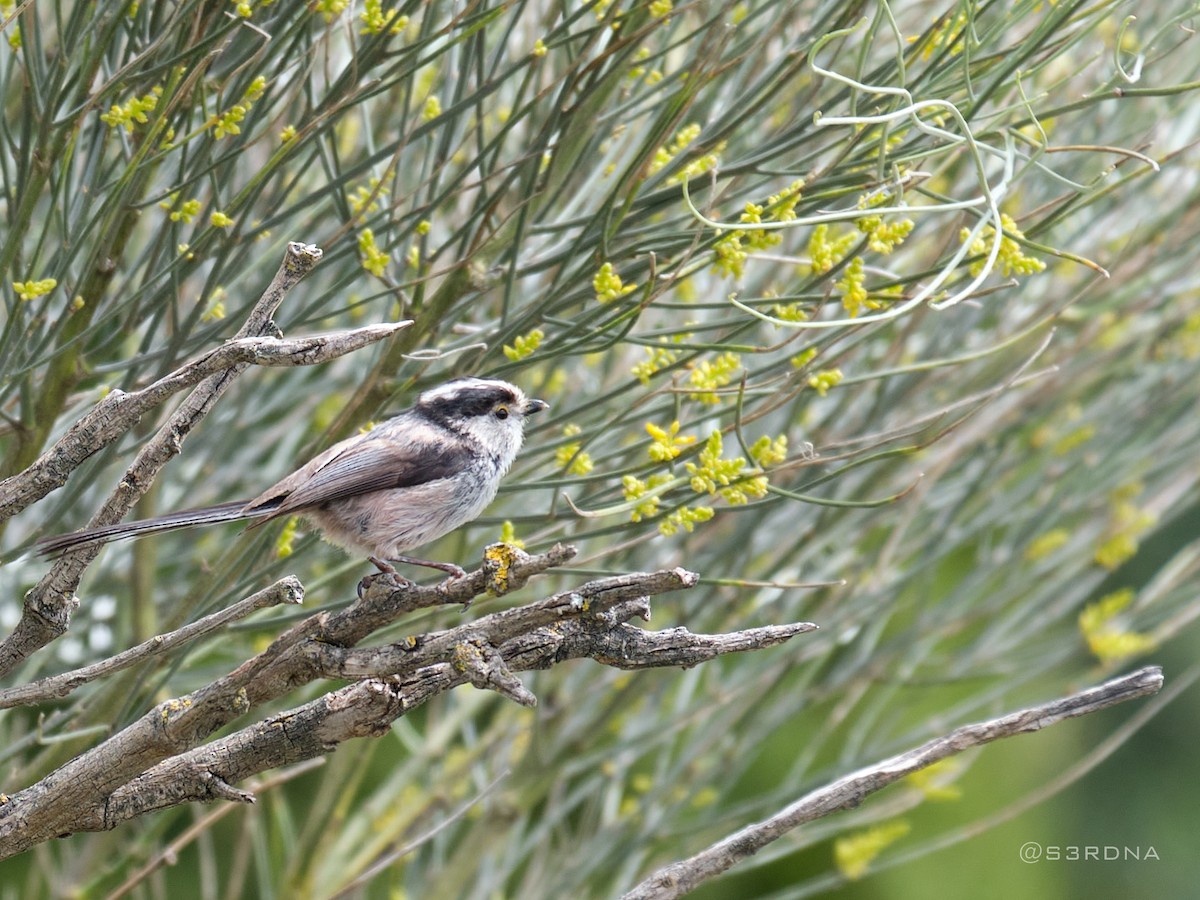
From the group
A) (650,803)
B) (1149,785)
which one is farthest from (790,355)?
(1149,785)

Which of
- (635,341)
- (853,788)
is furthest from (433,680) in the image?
(635,341)

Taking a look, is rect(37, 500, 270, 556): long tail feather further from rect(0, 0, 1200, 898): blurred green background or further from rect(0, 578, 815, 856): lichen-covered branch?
rect(0, 578, 815, 856): lichen-covered branch

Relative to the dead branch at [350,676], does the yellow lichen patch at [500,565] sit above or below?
above

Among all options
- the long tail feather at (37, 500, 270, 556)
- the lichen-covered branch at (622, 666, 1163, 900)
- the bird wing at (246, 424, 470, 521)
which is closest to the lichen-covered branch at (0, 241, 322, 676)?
the long tail feather at (37, 500, 270, 556)

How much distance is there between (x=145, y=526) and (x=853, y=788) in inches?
48.8

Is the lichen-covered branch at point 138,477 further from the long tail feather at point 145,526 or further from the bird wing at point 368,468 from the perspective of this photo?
the bird wing at point 368,468

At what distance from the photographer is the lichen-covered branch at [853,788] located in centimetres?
197

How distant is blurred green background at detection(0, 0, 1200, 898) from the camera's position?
2570 mm

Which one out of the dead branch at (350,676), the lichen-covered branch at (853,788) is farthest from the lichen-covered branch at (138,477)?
the lichen-covered branch at (853,788)

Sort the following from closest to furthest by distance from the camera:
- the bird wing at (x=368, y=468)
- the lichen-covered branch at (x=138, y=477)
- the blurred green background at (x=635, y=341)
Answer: the lichen-covered branch at (x=138, y=477) → the blurred green background at (x=635, y=341) → the bird wing at (x=368, y=468)

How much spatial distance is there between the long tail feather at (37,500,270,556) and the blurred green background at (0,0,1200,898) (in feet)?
0.75

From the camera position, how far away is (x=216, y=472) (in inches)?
155

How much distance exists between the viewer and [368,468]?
9.30 ft

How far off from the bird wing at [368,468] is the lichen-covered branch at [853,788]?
1.05m
